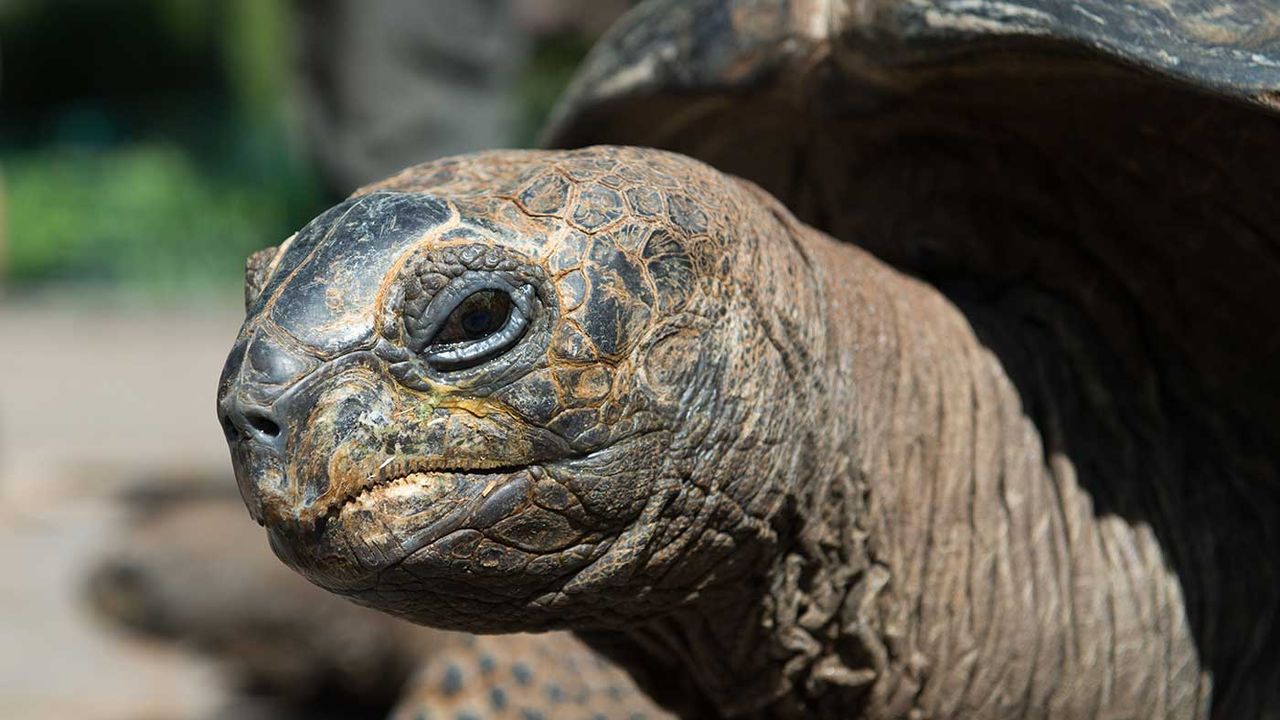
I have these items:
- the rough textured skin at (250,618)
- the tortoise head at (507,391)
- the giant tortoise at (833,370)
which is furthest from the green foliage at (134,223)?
the tortoise head at (507,391)

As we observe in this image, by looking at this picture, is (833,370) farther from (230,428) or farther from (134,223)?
(134,223)

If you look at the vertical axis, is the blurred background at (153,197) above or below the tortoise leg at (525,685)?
below

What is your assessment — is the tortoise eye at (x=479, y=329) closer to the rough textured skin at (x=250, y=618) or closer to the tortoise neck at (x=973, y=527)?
the tortoise neck at (x=973, y=527)

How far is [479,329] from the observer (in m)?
1.16

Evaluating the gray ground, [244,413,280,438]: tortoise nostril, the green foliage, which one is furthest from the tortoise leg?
the green foliage

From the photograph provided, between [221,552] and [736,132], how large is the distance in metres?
2.35

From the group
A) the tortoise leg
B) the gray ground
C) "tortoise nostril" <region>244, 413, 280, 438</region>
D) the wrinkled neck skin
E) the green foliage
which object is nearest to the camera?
"tortoise nostril" <region>244, 413, 280, 438</region>

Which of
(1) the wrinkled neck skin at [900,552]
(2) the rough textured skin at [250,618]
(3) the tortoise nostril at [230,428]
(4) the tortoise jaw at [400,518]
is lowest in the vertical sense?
(2) the rough textured skin at [250,618]

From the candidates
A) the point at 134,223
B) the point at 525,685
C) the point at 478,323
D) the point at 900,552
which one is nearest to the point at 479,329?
the point at 478,323

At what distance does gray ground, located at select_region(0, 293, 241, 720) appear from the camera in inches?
153

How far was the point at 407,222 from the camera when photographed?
117 cm

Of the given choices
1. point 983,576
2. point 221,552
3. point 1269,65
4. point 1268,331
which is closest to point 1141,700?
point 983,576

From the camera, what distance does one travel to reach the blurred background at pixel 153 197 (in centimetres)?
465

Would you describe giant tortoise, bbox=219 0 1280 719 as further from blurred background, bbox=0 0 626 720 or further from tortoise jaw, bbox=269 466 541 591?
blurred background, bbox=0 0 626 720
